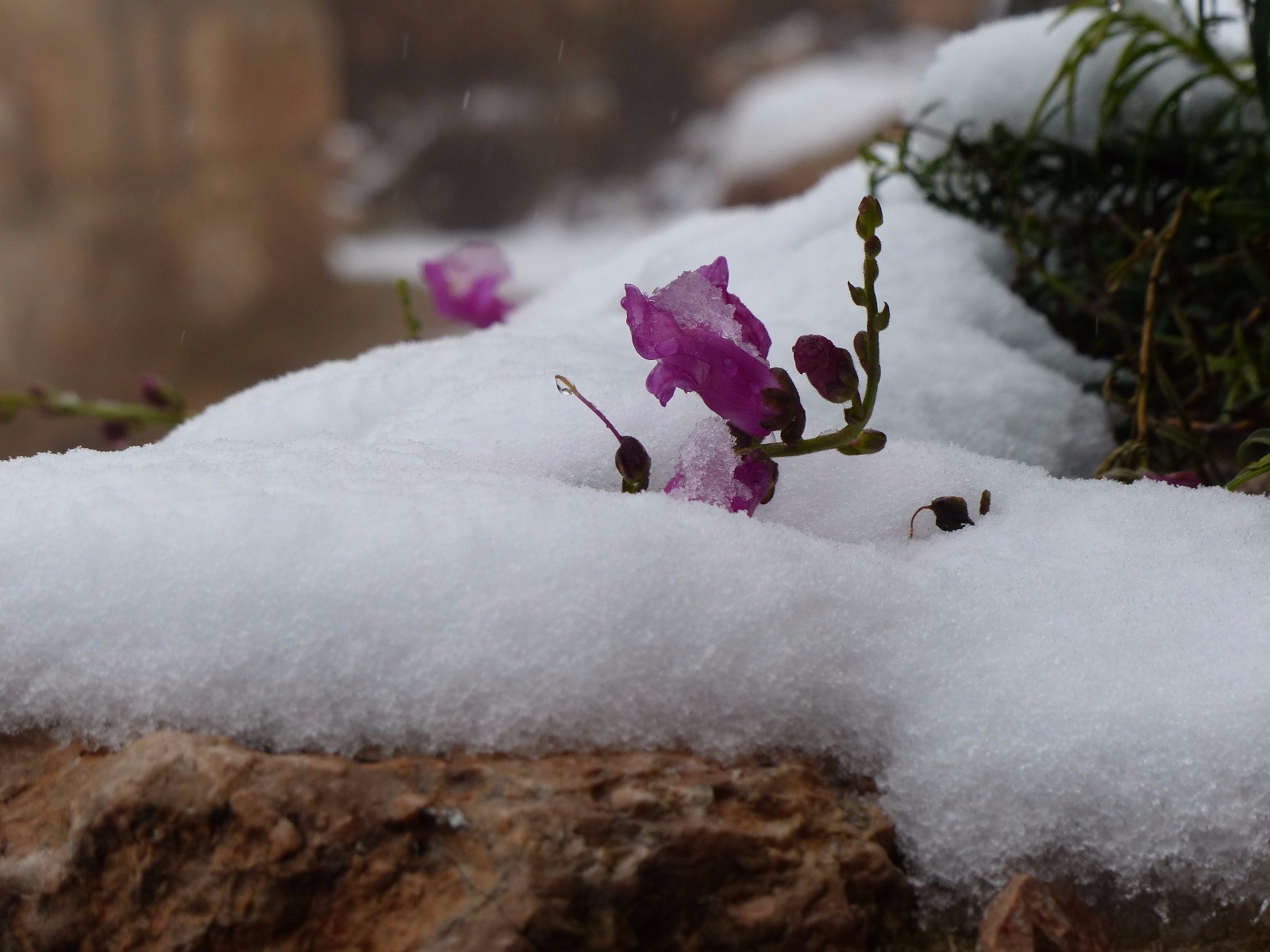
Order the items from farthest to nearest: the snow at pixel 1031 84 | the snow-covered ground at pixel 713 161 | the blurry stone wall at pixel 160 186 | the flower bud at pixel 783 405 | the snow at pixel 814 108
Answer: the snow-covered ground at pixel 713 161, the snow at pixel 814 108, the blurry stone wall at pixel 160 186, the snow at pixel 1031 84, the flower bud at pixel 783 405

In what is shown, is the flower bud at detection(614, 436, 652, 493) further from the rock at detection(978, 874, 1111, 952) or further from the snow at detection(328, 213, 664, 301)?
the snow at detection(328, 213, 664, 301)

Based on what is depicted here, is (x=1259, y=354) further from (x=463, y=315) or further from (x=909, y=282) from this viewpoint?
(x=463, y=315)

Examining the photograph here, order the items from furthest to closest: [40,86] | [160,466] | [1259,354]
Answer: [40,86], [1259,354], [160,466]

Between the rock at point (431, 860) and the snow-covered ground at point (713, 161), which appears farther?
the snow-covered ground at point (713, 161)

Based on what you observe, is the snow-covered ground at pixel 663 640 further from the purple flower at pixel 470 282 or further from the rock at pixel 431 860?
the purple flower at pixel 470 282

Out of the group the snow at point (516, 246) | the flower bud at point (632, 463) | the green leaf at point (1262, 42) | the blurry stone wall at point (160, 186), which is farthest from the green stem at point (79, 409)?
the snow at point (516, 246)

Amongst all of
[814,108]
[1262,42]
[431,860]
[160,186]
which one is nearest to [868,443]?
[431,860]

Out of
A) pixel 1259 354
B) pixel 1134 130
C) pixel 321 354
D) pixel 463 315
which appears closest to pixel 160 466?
pixel 463 315
